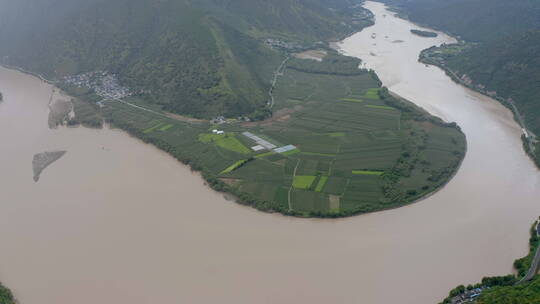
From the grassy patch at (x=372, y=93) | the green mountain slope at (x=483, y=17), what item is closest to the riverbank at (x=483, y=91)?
the green mountain slope at (x=483, y=17)

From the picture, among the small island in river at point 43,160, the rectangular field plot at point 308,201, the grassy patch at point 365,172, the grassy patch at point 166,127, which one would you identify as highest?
the grassy patch at point 365,172

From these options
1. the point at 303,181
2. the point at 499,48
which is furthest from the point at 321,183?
the point at 499,48

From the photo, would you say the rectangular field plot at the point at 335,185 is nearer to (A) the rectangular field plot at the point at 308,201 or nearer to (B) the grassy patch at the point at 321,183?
(B) the grassy patch at the point at 321,183

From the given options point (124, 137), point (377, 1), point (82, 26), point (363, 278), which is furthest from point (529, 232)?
point (377, 1)

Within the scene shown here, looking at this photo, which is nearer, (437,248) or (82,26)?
(437,248)

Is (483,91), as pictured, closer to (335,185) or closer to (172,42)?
(335,185)

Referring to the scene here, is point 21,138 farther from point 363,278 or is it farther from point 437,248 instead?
point 437,248

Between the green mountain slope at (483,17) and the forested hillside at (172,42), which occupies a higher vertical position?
the green mountain slope at (483,17)
